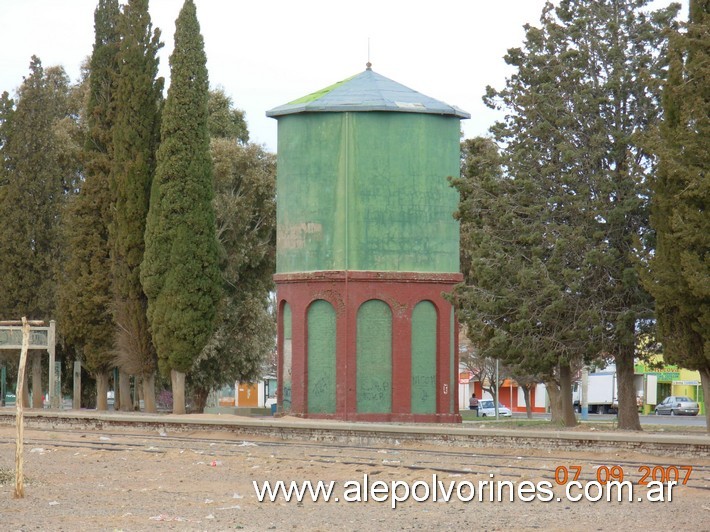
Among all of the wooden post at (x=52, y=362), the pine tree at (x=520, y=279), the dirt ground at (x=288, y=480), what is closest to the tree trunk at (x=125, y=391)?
the wooden post at (x=52, y=362)

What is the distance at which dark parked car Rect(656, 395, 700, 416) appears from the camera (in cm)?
6378

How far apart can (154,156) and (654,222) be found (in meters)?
22.5

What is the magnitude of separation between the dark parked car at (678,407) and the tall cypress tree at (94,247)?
30.4 metres

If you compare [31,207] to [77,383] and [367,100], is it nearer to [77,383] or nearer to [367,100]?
[77,383]

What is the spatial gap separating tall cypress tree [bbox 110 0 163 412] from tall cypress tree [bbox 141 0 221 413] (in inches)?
78.2

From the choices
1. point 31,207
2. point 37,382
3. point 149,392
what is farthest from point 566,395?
point 31,207

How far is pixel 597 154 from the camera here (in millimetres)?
32969

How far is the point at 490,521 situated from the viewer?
16.6m

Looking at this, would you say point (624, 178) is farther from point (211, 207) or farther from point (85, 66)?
point (85, 66)

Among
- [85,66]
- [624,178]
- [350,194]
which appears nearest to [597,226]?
[624,178]

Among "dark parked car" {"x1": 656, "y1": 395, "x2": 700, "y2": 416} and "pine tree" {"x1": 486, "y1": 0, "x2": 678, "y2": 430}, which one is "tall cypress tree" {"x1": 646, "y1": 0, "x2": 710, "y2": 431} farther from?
"dark parked car" {"x1": 656, "y1": 395, "x2": 700, "y2": 416}

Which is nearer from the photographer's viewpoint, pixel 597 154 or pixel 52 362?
pixel 597 154

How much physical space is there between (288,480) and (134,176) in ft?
83.9

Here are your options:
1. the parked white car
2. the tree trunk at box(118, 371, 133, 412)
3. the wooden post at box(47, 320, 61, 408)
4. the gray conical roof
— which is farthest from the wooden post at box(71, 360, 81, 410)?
the parked white car
